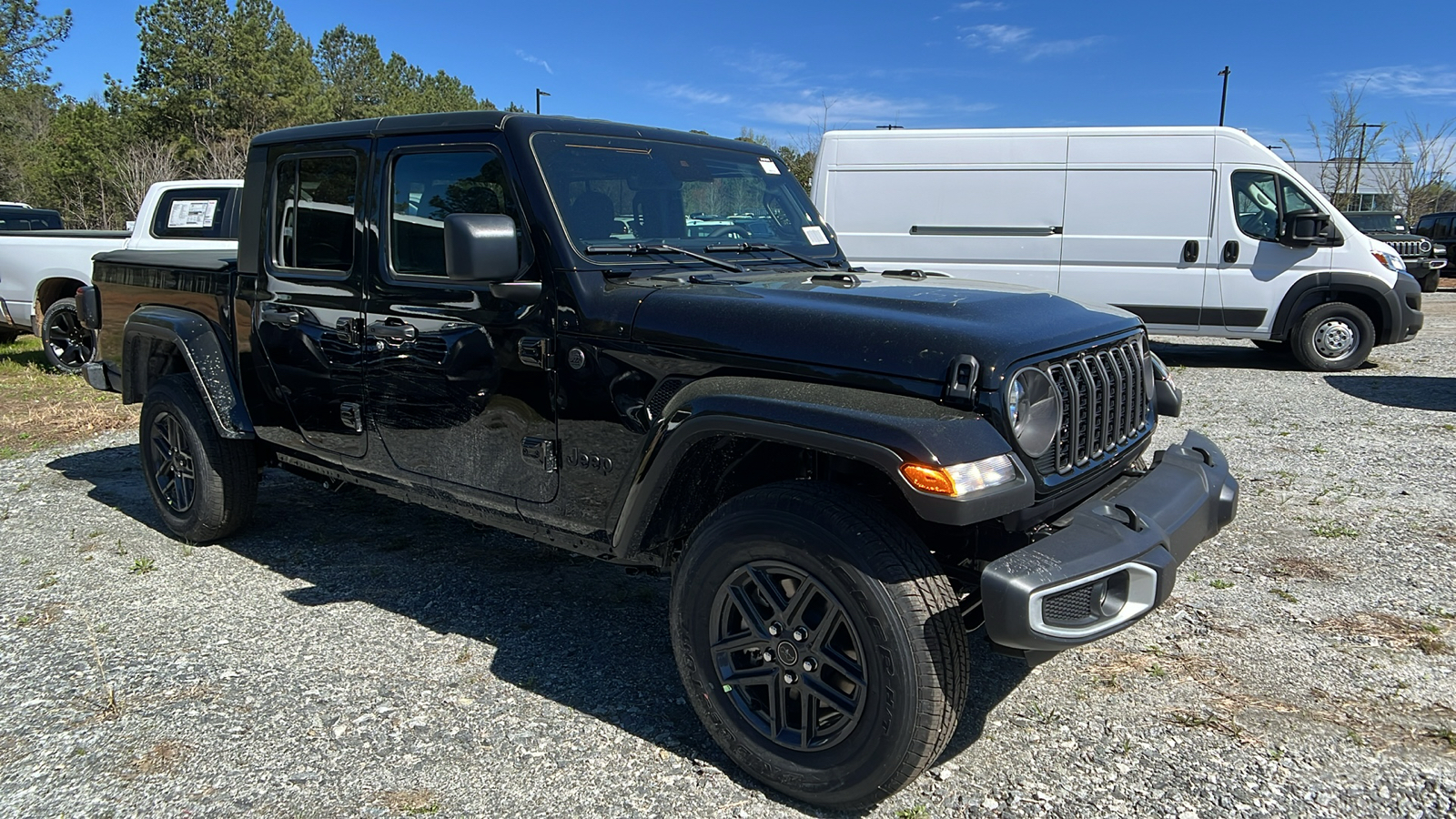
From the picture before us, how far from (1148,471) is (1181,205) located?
8.14 metres

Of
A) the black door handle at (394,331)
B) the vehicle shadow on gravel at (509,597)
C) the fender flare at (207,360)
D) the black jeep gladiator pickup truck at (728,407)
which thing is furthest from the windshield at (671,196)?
the fender flare at (207,360)

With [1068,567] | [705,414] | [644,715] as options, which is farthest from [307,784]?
[1068,567]

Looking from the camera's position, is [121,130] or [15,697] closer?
[15,697]

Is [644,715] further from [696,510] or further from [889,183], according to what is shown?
[889,183]

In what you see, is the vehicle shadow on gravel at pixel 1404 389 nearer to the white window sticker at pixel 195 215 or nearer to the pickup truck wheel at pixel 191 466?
the pickup truck wheel at pixel 191 466

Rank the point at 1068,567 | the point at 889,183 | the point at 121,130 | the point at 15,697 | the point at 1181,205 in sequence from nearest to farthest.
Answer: the point at 1068,567
the point at 15,697
the point at 1181,205
the point at 889,183
the point at 121,130

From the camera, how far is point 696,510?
122 inches

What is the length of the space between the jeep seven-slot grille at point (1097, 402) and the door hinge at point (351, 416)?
8.72 ft

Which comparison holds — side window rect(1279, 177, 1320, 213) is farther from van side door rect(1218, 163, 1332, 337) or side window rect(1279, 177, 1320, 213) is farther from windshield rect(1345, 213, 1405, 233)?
windshield rect(1345, 213, 1405, 233)

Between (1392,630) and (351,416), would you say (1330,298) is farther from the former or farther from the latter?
(351,416)

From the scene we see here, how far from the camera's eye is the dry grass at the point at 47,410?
7.61 m

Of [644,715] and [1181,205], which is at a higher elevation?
[1181,205]

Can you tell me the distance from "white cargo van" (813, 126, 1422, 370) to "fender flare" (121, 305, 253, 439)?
26.3 ft

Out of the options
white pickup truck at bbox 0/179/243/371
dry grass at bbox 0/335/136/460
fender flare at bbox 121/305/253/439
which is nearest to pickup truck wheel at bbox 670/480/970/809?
fender flare at bbox 121/305/253/439
